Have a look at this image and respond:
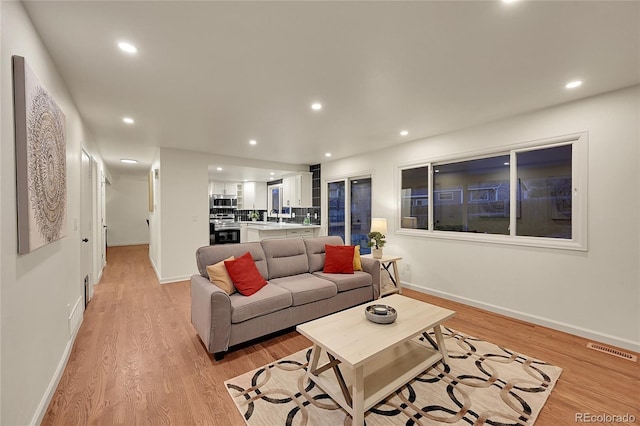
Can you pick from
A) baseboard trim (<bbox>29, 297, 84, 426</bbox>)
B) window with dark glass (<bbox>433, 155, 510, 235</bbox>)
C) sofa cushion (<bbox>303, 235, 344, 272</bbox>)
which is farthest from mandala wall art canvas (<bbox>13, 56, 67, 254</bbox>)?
window with dark glass (<bbox>433, 155, 510, 235</bbox>)

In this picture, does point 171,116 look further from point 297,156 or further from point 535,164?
point 535,164

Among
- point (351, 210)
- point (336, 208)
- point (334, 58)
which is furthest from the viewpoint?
point (336, 208)

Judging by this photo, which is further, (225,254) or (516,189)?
(516,189)

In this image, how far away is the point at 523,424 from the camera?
5.48 feet

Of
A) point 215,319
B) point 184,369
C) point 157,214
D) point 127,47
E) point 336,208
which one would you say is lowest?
point 184,369

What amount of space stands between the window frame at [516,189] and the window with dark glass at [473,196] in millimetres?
76

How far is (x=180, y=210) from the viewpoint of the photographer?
4871 millimetres

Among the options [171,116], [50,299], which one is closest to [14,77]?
[50,299]

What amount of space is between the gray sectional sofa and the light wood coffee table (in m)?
0.72

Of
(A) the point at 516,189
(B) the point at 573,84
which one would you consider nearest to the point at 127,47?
(B) the point at 573,84

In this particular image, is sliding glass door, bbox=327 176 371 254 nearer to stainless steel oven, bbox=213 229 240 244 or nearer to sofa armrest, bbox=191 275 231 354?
stainless steel oven, bbox=213 229 240 244

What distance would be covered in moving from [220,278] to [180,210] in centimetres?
279

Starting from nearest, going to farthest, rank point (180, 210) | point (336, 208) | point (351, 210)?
point (180, 210), point (351, 210), point (336, 208)

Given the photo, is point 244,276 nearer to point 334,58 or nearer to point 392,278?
point 334,58
